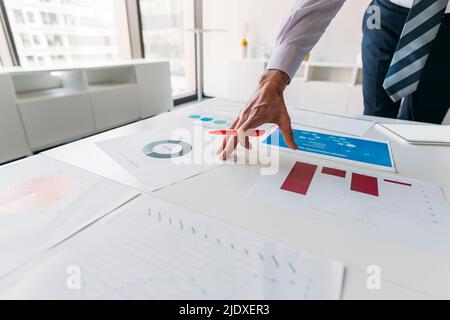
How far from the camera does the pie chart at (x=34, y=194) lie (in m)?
0.39

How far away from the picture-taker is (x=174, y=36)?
3.54m

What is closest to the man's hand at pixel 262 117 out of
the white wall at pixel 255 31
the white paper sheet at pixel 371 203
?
the white paper sheet at pixel 371 203

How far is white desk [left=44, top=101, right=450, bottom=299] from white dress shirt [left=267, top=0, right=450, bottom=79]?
0.31 metres

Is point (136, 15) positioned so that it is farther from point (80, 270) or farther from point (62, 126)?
point (80, 270)

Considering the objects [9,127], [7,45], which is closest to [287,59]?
[9,127]

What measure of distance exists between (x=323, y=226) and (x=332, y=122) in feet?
1.82

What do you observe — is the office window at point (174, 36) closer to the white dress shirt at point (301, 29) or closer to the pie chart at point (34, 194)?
the white dress shirt at point (301, 29)

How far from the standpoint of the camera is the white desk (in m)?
0.28

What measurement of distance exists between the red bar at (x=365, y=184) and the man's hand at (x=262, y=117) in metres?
0.14

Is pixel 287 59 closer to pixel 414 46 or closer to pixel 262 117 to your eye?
pixel 262 117

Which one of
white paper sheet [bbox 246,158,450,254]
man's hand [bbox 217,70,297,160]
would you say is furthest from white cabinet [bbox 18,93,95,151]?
white paper sheet [bbox 246,158,450,254]

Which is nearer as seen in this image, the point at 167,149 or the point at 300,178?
the point at 300,178

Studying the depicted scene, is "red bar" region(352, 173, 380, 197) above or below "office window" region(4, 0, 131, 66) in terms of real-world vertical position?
below

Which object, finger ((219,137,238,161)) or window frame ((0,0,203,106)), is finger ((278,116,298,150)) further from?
window frame ((0,0,203,106))
